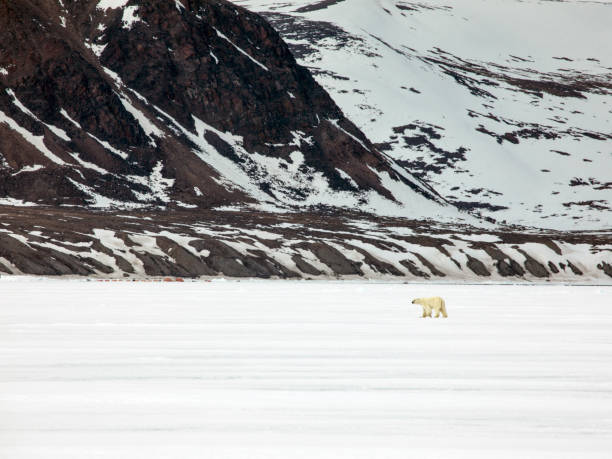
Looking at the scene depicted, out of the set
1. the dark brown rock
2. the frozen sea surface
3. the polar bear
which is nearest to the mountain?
the dark brown rock

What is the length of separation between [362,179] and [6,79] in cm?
5235

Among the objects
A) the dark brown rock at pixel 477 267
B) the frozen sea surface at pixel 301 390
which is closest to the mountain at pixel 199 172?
the dark brown rock at pixel 477 267

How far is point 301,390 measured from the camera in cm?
1323

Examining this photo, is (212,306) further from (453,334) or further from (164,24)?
(164,24)

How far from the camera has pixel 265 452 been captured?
9.35m

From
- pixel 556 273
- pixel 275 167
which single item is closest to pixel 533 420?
pixel 556 273

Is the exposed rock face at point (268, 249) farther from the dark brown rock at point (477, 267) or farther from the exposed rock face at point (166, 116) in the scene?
the exposed rock face at point (166, 116)

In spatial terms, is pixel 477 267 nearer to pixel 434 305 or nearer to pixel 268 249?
pixel 268 249

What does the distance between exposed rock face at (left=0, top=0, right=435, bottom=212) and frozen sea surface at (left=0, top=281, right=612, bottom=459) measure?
10680cm

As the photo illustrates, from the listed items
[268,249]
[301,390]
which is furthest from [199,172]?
[301,390]

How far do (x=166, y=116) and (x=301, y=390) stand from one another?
143187 mm

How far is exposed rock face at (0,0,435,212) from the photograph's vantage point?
436 ft

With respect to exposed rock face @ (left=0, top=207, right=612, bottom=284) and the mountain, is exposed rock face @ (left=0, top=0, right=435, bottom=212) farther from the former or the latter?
exposed rock face @ (left=0, top=207, right=612, bottom=284)

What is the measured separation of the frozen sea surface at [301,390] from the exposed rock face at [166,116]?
350 feet
